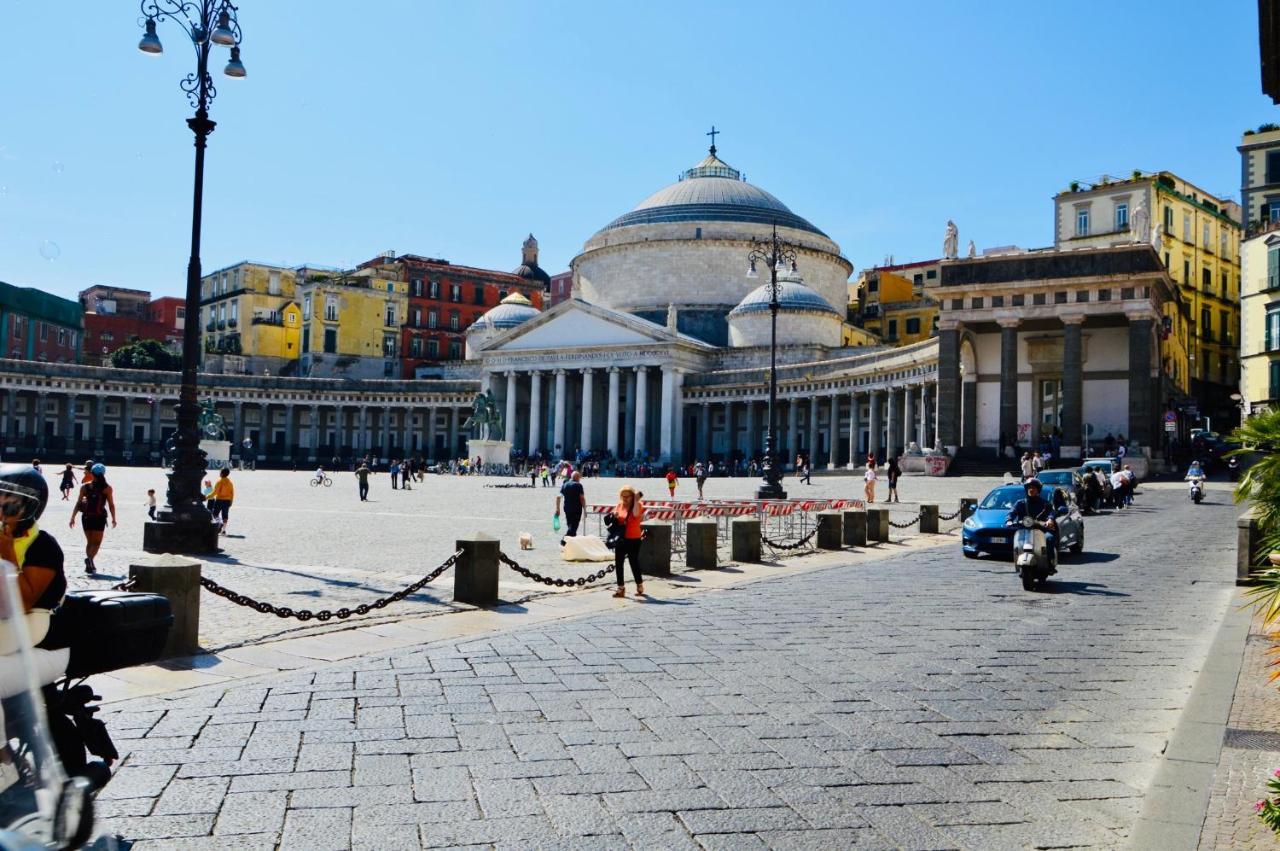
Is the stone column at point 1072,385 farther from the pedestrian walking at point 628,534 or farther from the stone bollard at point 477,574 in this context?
the stone bollard at point 477,574

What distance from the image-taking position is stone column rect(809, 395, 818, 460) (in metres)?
64.8

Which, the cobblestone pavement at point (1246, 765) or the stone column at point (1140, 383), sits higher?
the stone column at point (1140, 383)

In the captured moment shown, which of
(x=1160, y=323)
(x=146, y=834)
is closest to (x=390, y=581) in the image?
(x=146, y=834)

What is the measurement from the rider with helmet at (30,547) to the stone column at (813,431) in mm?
60136

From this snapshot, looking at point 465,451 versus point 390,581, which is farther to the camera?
point 465,451

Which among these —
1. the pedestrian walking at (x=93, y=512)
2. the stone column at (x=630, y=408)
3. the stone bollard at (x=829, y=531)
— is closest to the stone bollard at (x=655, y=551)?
the stone bollard at (x=829, y=531)

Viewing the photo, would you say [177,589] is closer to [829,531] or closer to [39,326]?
[829,531]

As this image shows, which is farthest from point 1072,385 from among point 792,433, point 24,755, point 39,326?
point 39,326

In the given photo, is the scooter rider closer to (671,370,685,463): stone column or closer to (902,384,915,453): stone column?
(902,384,915,453): stone column

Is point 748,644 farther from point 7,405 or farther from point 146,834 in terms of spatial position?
point 7,405

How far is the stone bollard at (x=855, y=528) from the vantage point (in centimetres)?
2078

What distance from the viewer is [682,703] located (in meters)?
7.19

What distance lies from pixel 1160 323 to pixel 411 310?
211 feet

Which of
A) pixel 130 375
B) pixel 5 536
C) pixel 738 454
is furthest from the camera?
pixel 130 375
